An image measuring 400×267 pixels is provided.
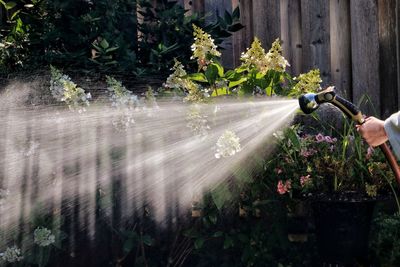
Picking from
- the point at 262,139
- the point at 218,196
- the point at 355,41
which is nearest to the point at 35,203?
the point at 218,196

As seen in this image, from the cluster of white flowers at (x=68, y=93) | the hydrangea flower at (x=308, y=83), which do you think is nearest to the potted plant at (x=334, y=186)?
the hydrangea flower at (x=308, y=83)

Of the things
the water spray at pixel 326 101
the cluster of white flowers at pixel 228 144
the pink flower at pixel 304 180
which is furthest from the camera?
the pink flower at pixel 304 180

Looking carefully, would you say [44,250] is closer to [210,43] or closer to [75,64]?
[75,64]

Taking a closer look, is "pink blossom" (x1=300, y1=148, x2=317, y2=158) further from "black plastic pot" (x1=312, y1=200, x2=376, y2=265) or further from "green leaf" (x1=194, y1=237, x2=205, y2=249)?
"green leaf" (x1=194, y1=237, x2=205, y2=249)

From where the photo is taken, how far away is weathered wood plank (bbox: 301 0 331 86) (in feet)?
12.6

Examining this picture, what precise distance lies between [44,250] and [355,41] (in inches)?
73.8

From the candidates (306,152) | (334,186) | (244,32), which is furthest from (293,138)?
(244,32)

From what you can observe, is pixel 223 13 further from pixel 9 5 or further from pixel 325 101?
pixel 325 101

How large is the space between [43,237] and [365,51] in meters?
1.86

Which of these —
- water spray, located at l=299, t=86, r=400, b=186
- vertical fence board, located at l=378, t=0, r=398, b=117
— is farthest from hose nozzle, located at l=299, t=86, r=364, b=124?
vertical fence board, located at l=378, t=0, r=398, b=117

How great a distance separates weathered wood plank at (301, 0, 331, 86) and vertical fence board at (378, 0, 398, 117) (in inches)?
11.5

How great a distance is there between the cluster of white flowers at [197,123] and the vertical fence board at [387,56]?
1117 millimetres

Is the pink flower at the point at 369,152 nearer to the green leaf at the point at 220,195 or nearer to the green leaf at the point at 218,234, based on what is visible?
the green leaf at the point at 220,195

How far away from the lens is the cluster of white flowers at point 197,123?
3025mm
